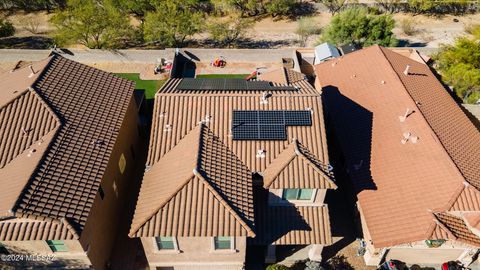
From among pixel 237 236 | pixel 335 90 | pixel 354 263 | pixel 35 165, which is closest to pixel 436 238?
pixel 354 263

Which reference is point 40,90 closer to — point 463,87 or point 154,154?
point 154,154

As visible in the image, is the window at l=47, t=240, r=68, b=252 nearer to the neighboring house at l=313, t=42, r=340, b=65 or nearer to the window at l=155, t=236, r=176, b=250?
the window at l=155, t=236, r=176, b=250

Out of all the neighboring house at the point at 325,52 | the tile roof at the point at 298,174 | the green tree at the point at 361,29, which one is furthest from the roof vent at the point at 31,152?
the green tree at the point at 361,29

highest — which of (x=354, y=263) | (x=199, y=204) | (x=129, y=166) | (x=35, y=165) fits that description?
(x=35, y=165)

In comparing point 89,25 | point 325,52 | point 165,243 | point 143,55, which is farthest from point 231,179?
point 89,25

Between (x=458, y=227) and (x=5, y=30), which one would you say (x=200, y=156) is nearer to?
(x=458, y=227)

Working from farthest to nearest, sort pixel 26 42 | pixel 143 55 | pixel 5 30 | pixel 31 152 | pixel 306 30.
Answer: pixel 26 42
pixel 306 30
pixel 5 30
pixel 143 55
pixel 31 152
